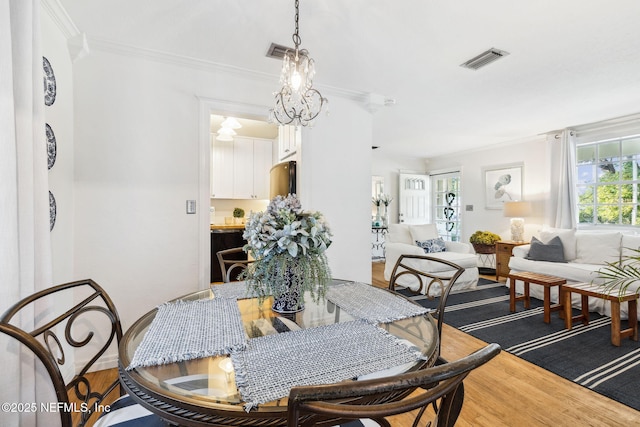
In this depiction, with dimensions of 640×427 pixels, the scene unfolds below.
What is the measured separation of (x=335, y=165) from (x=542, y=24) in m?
1.84

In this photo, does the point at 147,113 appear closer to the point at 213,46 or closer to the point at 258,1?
the point at 213,46

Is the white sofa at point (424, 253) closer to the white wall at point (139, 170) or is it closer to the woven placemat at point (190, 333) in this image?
the white wall at point (139, 170)

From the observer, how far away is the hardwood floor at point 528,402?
1631mm

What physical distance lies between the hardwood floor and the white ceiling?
239 centimetres

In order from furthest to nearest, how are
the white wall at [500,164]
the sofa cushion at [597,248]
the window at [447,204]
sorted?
1. the window at [447,204]
2. the white wall at [500,164]
3. the sofa cushion at [597,248]

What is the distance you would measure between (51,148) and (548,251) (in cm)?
514

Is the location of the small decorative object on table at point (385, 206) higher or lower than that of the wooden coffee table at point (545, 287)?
higher

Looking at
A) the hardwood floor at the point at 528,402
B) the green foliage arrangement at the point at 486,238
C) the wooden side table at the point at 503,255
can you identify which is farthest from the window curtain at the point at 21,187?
the green foliage arrangement at the point at 486,238

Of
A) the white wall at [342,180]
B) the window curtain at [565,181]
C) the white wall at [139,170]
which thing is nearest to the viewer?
the white wall at [139,170]

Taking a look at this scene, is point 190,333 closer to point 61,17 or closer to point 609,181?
point 61,17

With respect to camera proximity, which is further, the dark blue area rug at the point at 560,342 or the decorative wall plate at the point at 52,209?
the dark blue area rug at the point at 560,342

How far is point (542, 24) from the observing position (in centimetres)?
198

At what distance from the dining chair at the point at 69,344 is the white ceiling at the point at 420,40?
5.64 ft

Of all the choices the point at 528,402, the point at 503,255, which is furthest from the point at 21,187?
the point at 503,255
